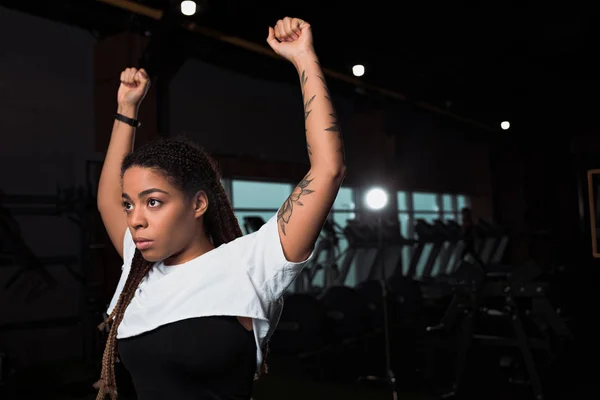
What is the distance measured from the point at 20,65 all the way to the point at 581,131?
5488 millimetres

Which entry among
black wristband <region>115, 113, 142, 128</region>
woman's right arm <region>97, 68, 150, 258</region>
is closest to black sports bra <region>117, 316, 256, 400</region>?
woman's right arm <region>97, 68, 150, 258</region>

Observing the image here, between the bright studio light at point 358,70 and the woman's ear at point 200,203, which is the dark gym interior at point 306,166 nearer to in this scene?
the bright studio light at point 358,70

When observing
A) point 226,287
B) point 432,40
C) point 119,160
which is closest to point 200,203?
point 226,287

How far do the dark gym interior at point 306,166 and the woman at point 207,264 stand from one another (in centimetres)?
168

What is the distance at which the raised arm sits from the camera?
0.73m

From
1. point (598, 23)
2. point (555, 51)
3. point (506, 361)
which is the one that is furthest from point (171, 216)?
point (555, 51)

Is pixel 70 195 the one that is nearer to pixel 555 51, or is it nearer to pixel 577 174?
pixel 555 51

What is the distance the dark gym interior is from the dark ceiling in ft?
0.07

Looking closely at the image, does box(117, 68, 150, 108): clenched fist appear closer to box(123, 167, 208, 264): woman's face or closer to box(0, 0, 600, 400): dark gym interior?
box(123, 167, 208, 264): woman's face

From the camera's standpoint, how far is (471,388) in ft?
10.6

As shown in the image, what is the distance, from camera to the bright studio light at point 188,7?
127 inches

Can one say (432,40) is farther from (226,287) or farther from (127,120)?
(226,287)

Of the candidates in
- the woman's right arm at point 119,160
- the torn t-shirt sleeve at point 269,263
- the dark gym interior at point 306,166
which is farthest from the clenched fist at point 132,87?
the dark gym interior at point 306,166

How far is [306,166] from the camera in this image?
619 centimetres
